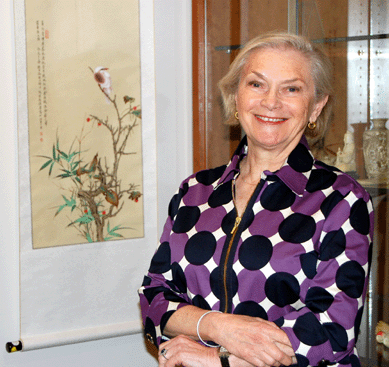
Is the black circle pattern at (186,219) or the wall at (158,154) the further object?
the wall at (158,154)

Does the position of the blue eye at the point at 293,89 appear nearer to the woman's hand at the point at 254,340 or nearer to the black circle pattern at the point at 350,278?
the black circle pattern at the point at 350,278

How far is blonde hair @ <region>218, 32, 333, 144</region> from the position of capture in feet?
4.99

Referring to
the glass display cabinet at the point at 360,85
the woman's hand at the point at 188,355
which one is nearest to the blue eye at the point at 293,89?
the glass display cabinet at the point at 360,85

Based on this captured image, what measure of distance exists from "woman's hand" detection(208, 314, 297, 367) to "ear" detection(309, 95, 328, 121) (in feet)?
2.06

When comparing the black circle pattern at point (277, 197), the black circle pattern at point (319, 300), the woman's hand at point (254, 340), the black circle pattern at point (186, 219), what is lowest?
the woman's hand at point (254, 340)

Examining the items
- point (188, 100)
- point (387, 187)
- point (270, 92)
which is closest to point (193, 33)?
point (188, 100)

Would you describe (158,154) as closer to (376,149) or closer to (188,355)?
(376,149)

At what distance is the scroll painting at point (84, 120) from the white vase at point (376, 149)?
92 cm

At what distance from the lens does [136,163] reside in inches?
87.7

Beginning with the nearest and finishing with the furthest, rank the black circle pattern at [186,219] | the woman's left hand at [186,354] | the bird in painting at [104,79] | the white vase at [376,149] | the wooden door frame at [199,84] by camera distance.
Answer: the woman's left hand at [186,354], the black circle pattern at [186,219], the white vase at [376,149], the bird in painting at [104,79], the wooden door frame at [199,84]

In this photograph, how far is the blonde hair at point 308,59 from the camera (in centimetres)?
152

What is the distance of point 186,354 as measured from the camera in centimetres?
140

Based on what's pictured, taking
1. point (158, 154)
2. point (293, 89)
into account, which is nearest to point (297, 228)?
point (293, 89)

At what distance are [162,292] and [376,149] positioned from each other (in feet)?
2.71
